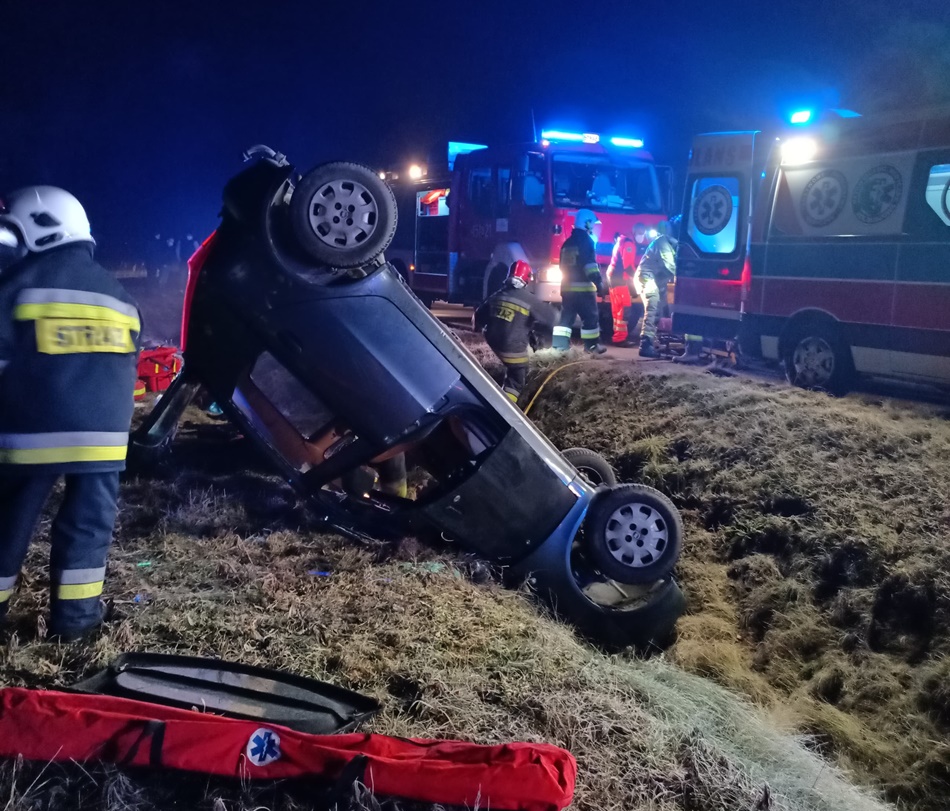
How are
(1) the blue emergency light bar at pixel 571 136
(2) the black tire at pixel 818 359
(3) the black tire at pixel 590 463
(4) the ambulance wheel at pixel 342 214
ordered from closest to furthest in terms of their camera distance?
(4) the ambulance wheel at pixel 342 214 → (3) the black tire at pixel 590 463 → (2) the black tire at pixel 818 359 → (1) the blue emergency light bar at pixel 571 136

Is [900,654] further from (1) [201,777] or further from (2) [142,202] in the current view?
(2) [142,202]

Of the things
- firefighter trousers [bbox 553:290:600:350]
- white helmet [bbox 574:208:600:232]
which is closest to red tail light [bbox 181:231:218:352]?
firefighter trousers [bbox 553:290:600:350]

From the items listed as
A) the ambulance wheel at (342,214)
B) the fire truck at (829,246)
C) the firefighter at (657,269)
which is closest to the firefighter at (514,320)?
the fire truck at (829,246)

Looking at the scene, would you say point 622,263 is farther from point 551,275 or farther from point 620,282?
point 551,275

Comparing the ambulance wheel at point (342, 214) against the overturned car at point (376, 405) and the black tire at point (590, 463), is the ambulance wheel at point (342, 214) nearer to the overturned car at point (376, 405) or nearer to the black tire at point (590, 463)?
the overturned car at point (376, 405)

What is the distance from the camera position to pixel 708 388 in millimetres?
7016

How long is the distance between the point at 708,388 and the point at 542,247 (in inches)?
203

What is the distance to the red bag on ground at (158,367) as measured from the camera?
7.68 metres

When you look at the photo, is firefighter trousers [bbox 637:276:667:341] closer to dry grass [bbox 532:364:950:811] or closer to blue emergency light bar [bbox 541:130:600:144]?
blue emergency light bar [bbox 541:130:600:144]

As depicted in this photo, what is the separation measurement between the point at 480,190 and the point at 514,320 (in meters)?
5.97

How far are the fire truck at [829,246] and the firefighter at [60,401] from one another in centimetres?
635

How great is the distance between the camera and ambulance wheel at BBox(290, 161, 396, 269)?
3.37 meters

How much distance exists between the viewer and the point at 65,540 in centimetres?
285

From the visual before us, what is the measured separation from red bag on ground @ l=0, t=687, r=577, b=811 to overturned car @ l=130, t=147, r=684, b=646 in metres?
1.64
